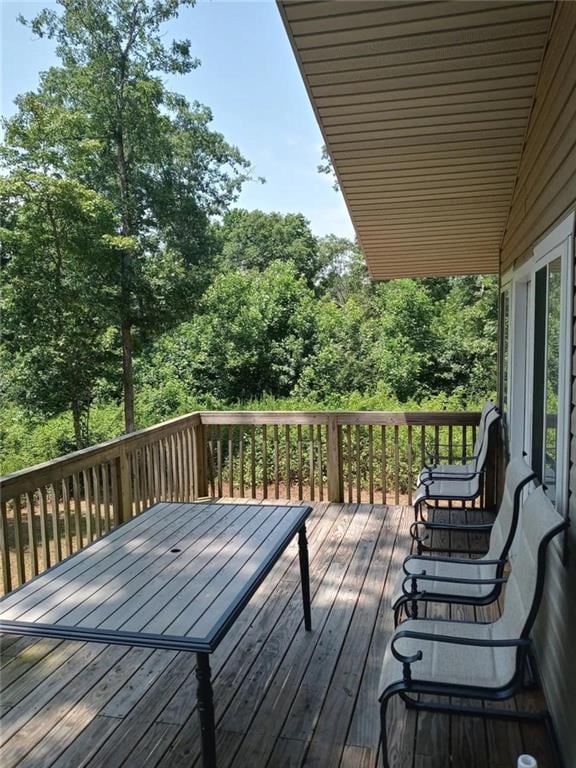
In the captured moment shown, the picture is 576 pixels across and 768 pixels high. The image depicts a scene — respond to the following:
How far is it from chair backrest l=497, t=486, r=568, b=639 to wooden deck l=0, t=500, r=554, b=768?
488 millimetres

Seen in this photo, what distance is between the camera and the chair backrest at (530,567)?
5.99 ft

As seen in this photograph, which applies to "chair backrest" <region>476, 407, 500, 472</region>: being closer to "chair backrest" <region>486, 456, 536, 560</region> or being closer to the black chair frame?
"chair backrest" <region>486, 456, 536, 560</region>

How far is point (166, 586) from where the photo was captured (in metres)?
2.10

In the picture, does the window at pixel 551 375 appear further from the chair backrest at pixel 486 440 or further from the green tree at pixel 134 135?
the green tree at pixel 134 135

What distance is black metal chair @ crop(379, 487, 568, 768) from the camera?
186 cm

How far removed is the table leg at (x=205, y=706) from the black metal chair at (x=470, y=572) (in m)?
0.93

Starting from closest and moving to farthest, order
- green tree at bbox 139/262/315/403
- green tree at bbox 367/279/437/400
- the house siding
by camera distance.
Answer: the house siding, green tree at bbox 139/262/315/403, green tree at bbox 367/279/437/400

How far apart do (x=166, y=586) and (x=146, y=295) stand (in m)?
8.88

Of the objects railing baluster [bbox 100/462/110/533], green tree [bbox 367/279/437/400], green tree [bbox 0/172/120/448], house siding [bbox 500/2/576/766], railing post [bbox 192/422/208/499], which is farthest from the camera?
green tree [bbox 367/279/437/400]

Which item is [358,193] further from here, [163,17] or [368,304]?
[368,304]

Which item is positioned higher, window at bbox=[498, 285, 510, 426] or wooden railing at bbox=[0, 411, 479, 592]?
A: window at bbox=[498, 285, 510, 426]

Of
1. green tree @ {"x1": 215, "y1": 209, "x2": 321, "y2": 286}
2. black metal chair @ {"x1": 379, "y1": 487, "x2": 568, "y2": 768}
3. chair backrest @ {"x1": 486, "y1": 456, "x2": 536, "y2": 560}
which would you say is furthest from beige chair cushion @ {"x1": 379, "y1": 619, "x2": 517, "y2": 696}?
green tree @ {"x1": 215, "y1": 209, "x2": 321, "y2": 286}

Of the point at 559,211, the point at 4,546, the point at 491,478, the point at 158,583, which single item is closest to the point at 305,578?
the point at 158,583

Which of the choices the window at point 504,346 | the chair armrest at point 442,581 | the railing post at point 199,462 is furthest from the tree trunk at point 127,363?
the chair armrest at point 442,581
